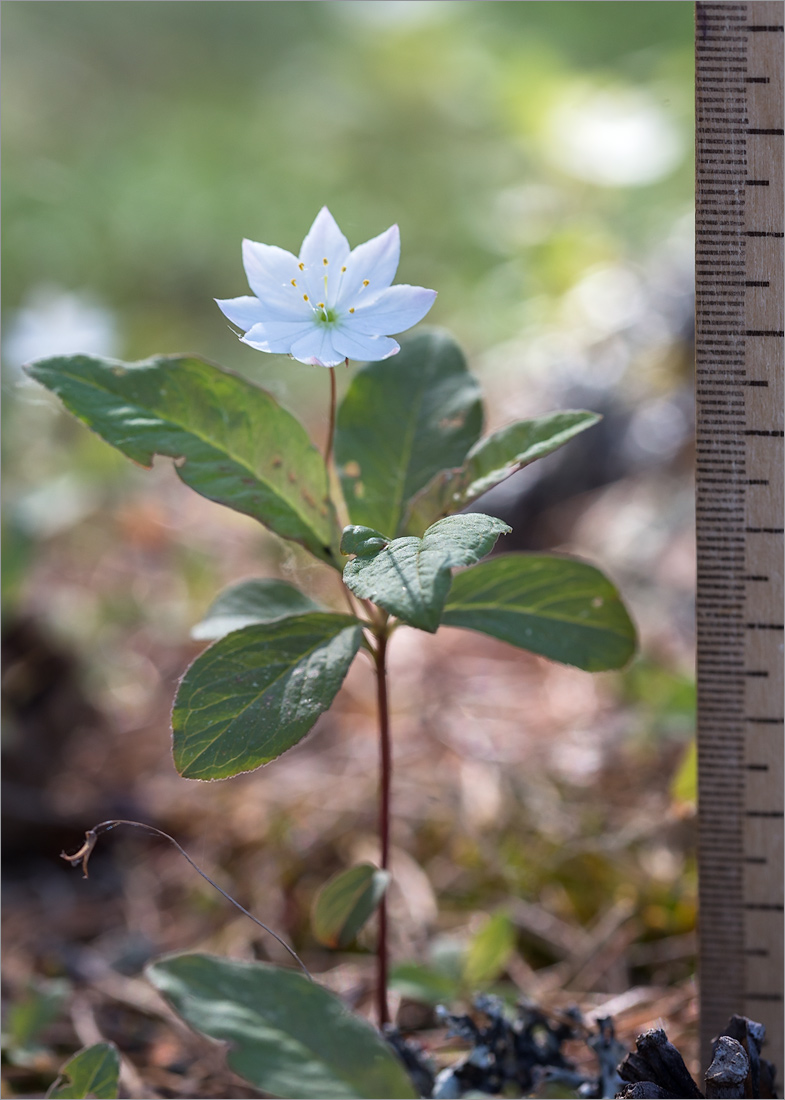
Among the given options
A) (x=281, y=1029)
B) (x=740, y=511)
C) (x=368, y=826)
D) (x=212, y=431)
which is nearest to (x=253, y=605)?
(x=212, y=431)

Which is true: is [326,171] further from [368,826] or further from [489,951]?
[489,951]

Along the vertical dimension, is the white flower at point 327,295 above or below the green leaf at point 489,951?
above

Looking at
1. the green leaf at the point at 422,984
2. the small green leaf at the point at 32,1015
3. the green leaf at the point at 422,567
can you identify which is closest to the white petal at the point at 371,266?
the green leaf at the point at 422,567

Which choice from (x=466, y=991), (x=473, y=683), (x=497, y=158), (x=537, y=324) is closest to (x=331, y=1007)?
(x=466, y=991)

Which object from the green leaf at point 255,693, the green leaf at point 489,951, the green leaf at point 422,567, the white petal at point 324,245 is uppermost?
the white petal at point 324,245

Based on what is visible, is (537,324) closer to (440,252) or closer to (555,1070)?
(440,252)

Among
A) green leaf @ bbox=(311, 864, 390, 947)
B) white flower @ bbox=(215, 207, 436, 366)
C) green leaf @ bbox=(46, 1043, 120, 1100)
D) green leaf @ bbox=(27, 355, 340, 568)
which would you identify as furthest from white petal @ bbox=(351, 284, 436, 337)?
green leaf @ bbox=(46, 1043, 120, 1100)

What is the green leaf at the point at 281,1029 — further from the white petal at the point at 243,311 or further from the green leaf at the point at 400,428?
the white petal at the point at 243,311
